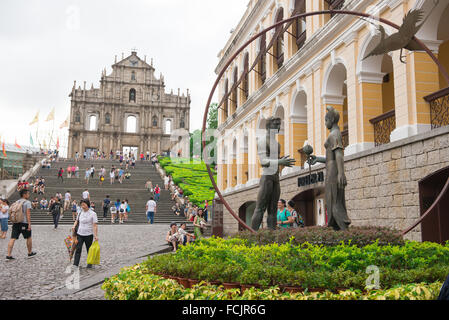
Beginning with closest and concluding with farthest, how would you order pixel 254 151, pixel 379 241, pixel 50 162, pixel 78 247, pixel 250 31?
pixel 379 241, pixel 78 247, pixel 254 151, pixel 250 31, pixel 50 162

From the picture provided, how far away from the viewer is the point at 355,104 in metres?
14.2

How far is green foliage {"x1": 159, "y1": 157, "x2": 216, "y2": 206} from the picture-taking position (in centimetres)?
3366

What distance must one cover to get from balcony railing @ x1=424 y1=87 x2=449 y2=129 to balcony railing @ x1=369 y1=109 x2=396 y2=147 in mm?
1410

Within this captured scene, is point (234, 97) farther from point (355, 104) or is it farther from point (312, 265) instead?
point (312, 265)

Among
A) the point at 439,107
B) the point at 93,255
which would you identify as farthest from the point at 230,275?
the point at 439,107

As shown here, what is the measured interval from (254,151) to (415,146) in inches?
555

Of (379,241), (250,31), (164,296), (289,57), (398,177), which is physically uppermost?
(250,31)

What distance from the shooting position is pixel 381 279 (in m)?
4.66

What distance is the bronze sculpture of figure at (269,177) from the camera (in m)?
8.48

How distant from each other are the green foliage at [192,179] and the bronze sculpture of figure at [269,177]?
2261 centimetres

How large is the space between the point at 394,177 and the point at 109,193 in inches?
1058

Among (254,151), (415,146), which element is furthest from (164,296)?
(254,151)

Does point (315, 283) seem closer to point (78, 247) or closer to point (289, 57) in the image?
point (78, 247)

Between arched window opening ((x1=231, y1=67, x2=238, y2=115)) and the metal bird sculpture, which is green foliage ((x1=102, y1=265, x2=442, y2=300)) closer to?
the metal bird sculpture
